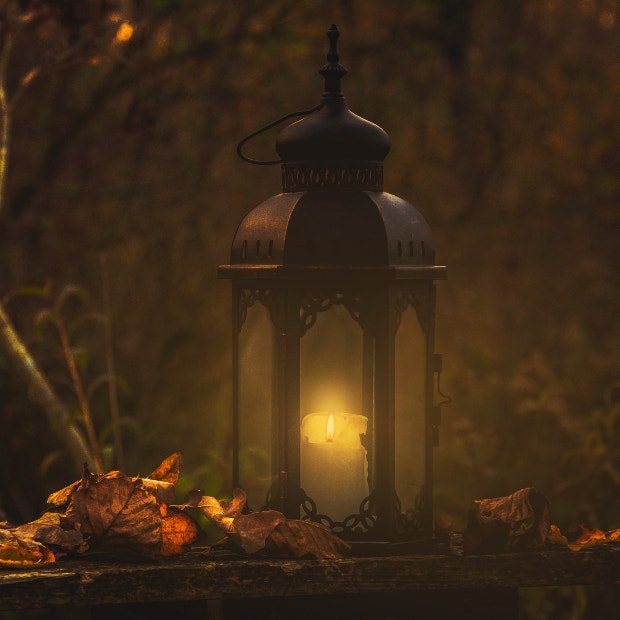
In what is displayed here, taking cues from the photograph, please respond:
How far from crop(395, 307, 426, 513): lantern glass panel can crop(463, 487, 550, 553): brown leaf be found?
0.18 metres

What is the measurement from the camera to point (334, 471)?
2.78 meters

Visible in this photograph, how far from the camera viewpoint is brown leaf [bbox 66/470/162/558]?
8.62 feet

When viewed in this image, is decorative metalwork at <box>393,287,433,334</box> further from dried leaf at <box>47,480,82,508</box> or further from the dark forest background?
the dark forest background

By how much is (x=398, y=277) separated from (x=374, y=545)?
2.12 feet

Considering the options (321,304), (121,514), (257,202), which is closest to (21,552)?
(121,514)

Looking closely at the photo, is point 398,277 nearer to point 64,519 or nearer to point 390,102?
point 64,519

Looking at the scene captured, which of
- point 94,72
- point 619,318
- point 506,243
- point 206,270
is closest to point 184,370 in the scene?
point 206,270

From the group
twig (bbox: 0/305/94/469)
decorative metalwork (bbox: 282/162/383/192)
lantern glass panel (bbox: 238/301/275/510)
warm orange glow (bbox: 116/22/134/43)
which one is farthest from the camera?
warm orange glow (bbox: 116/22/134/43)

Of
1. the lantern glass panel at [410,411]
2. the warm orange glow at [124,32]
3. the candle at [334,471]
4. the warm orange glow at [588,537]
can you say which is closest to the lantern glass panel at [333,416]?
the candle at [334,471]

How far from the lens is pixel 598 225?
7.80 meters

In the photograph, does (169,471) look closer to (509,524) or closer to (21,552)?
(21,552)

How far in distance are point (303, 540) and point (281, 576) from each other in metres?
0.10

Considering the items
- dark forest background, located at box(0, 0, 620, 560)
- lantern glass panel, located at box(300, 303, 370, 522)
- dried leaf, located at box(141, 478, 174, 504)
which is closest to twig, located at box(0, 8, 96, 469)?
dark forest background, located at box(0, 0, 620, 560)

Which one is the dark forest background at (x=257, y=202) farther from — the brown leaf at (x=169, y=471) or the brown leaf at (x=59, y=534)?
the brown leaf at (x=59, y=534)
